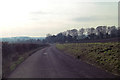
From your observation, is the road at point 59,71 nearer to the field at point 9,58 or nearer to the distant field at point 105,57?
the field at point 9,58

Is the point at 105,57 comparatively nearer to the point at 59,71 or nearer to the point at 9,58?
the point at 59,71

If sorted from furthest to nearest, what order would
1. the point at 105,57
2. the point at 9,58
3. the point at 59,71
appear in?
the point at 9,58
the point at 105,57
the point at 59,71

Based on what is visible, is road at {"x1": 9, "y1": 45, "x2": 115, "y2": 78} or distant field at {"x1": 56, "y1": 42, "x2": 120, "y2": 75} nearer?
road at {"x1": 9, "y1": 45, "x2": 115, "y2": 78}

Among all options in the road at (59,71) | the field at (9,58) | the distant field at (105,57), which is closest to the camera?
the road at (59,71)

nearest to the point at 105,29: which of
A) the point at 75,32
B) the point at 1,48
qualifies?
the point at 75,32

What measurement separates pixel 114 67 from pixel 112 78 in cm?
285

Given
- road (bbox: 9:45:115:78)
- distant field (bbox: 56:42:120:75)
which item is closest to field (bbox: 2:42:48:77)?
road (bbox: 9:45:115:78)

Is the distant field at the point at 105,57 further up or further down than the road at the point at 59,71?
further up

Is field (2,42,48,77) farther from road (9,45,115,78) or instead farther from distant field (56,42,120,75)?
distant field (56,42,120,75)

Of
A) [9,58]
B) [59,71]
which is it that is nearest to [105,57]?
[59,71]

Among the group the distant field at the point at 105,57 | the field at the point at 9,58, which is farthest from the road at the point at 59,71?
the distant field at the point at 105,57

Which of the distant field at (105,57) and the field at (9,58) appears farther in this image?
the field at (9,58)

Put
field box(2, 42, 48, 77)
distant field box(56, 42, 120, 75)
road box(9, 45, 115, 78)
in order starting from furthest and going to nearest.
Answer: field box(2, 42, 48, 77) < distant field box(56, 42, 120, 75) < road box(9, 45, 115, 78)

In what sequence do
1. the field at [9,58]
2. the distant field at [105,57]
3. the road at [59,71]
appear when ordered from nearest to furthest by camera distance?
the road at [59,71]
the distant field at [105,57]
the field at [9,58]
